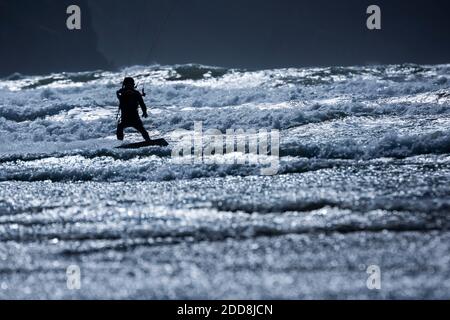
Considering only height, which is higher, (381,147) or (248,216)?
(381,147)

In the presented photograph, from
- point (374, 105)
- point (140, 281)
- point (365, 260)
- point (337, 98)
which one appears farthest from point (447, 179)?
point (337, 98)

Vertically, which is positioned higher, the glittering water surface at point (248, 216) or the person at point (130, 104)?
the person at point (130, 104)

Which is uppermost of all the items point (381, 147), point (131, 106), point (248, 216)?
point (131, 106)

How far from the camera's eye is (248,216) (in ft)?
19.6

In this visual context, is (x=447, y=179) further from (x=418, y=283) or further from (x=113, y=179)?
(x=113, y=179)

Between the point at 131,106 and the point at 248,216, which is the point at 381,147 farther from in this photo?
the point at 131,106

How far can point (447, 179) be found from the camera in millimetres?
7184

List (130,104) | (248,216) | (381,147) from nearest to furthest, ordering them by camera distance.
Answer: (248,216) < (381,147) < (130,104)

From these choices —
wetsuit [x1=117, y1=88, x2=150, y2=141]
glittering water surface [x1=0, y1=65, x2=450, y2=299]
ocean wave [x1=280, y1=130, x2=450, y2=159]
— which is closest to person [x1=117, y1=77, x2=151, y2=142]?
wetsuit [x1=117, y1=88, x2=150, y2=141]

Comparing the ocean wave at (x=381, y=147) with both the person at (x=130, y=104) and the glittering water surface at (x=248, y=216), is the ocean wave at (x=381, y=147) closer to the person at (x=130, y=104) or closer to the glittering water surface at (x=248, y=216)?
the glittering water surface at (x=248, y=216)

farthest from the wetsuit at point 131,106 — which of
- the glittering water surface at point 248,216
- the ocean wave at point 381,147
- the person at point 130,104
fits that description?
the ocean wave at point 381,147

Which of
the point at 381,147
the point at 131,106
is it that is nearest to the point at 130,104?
the point at 131,106

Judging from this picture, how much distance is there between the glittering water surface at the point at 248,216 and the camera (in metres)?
4.23

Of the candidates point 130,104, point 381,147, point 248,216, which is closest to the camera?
point 248,216
